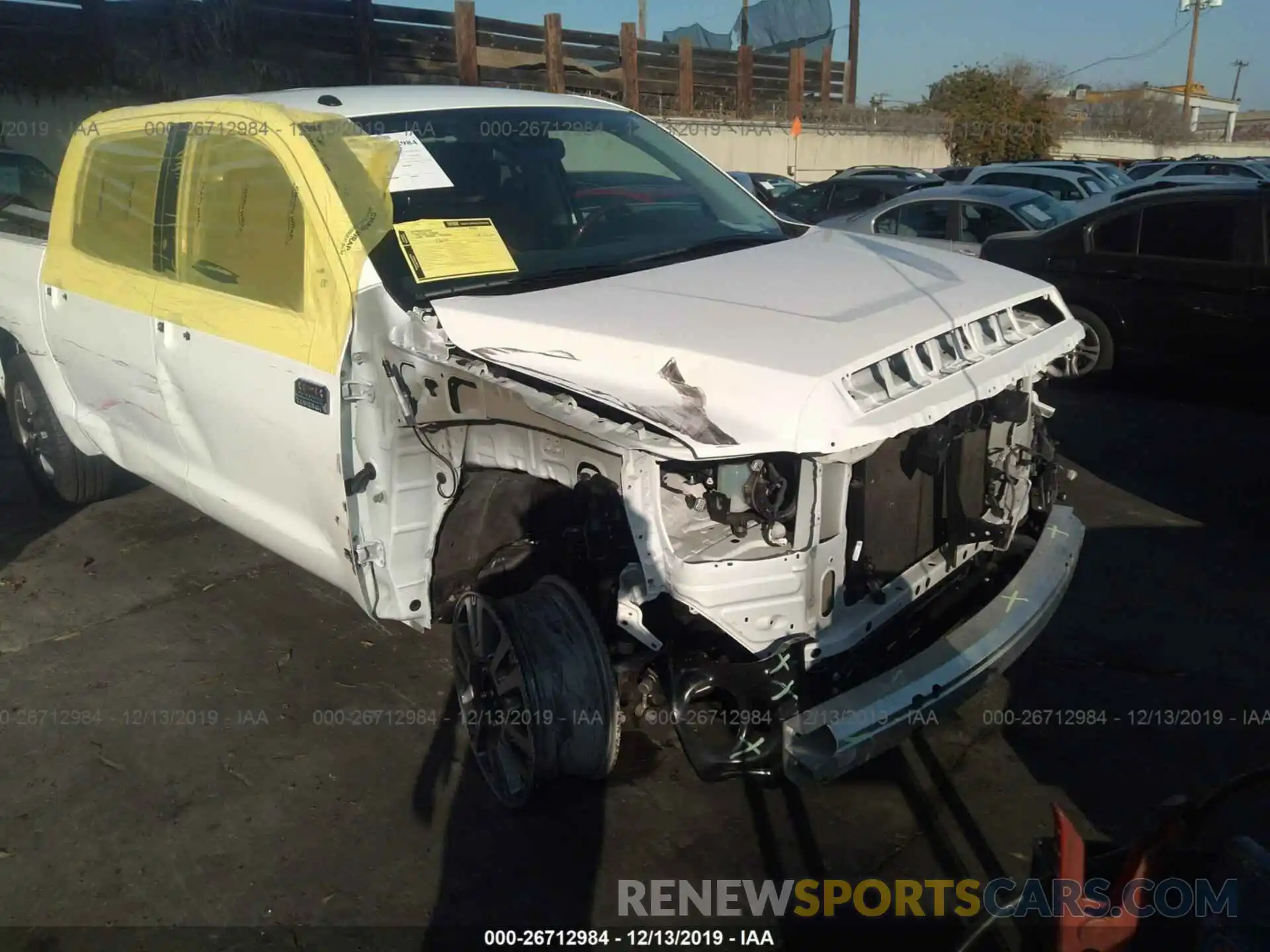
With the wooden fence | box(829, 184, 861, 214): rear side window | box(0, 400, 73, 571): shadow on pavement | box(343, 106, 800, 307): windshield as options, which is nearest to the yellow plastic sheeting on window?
box(343, 106, 800, 307): windshield

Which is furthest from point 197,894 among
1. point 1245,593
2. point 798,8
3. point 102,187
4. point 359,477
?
point 798,8

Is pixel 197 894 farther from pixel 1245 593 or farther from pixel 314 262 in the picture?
pixel 1245 593

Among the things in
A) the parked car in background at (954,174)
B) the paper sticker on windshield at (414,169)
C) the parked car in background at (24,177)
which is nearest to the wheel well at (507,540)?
the paper sticker on windshield at (414,169)

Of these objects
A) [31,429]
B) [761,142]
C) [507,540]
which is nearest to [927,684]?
[507,540]

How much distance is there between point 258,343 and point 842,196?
11.6 meters

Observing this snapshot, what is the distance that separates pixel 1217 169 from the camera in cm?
1764

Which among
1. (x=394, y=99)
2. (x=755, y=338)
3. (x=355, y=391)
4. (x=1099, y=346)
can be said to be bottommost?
(x=1099, y=346)

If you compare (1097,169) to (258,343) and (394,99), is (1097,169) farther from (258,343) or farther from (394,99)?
(258,343)

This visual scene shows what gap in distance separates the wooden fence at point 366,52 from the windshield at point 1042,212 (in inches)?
484

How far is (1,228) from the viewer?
5.59 meters

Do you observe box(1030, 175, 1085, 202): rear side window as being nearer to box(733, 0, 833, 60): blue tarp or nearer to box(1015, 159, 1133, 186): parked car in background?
box(1015, 159, 1133, 186): parked car in background

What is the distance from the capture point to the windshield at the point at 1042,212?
9492 millimetres

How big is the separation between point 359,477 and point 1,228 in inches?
154

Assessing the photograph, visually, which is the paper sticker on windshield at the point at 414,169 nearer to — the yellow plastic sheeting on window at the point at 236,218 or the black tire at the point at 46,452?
the yellow plastic sheeting on window at the point at 236,218
